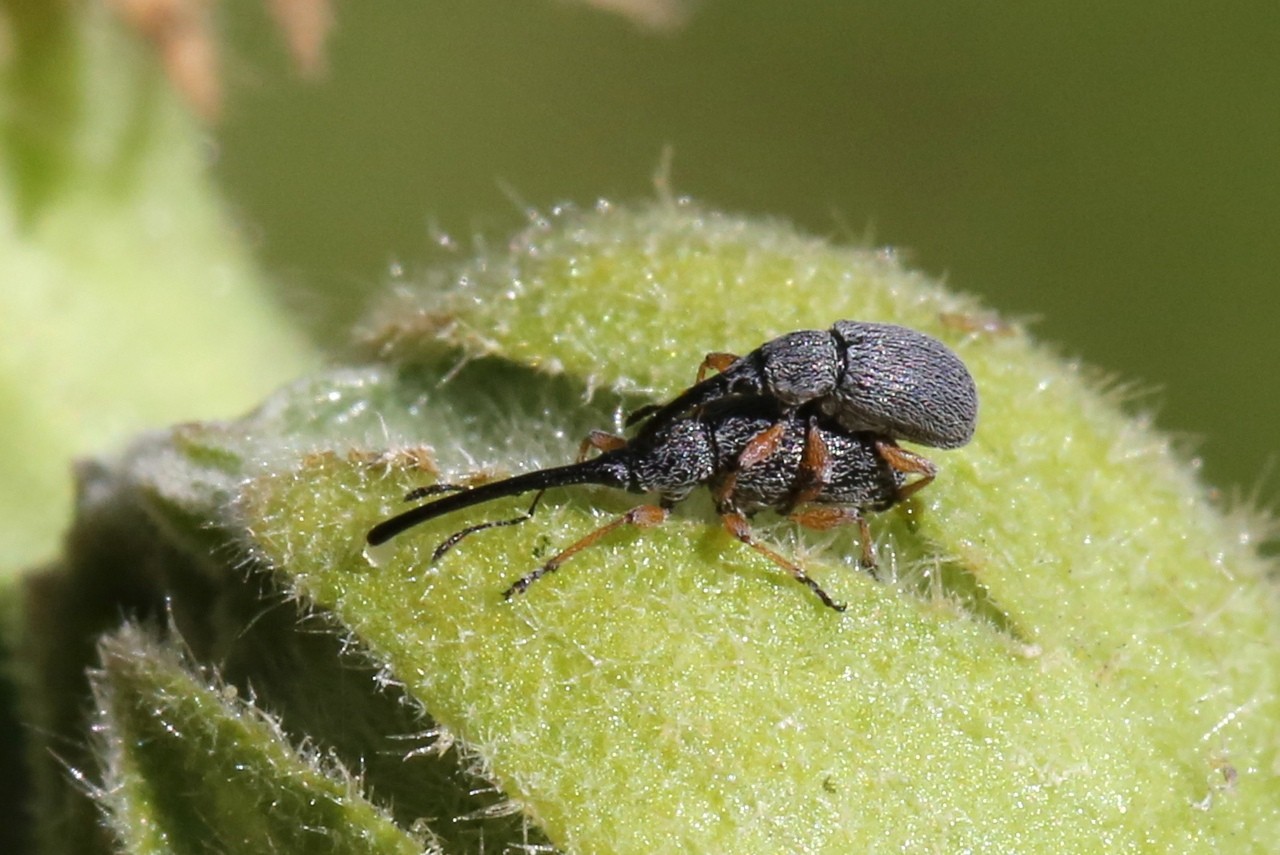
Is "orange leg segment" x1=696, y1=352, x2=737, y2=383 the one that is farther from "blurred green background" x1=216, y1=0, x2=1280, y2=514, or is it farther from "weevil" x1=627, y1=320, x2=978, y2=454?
"blurred green background" x1=216, y1=0, x2=1280, y2=514

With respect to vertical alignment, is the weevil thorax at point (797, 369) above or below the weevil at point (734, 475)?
above

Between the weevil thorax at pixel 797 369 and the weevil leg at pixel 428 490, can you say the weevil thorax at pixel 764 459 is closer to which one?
the weevil thorax at pixel 797 369

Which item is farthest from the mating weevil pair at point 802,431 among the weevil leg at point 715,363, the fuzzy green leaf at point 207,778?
the fuzzy green leaf at point 207,778

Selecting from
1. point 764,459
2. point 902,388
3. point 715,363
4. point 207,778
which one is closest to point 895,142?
point 902,388

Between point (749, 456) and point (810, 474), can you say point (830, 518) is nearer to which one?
point (810, 474)

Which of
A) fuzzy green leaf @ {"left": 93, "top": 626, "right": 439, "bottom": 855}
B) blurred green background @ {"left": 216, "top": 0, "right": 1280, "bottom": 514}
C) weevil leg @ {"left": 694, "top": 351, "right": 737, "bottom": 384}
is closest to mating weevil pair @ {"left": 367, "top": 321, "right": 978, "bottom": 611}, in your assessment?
weevil leg @ {"left": 694, "top": 351, "right": 737, "bottom": 384}

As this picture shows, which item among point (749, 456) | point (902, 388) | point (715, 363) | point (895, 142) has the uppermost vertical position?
point (895, 142)

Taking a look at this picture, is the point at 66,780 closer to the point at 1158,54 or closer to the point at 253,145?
the point at 253,145
